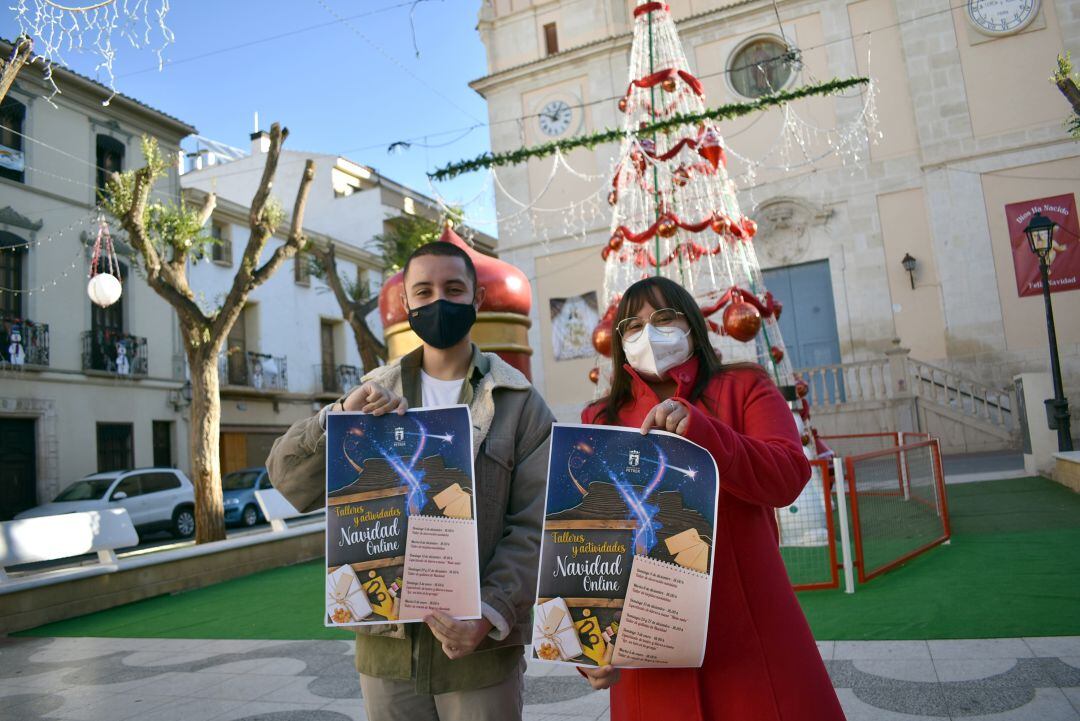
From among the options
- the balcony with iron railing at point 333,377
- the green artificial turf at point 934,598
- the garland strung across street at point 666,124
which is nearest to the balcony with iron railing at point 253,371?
the balcony with iron railing at point 333,377

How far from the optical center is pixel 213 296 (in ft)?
80.8

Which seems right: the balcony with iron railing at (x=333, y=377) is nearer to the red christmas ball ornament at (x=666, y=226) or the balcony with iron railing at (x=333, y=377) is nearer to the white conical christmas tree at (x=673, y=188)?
the white conical christmas tree at (x=673, y=188)

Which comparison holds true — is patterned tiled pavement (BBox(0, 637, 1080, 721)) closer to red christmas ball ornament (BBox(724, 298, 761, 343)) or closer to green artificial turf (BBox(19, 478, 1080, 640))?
green artificial turf (BBox(19, 478, 1080, 640))

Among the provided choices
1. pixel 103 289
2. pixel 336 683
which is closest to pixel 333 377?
pixel 103 289

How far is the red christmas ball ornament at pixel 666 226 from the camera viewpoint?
7.07m

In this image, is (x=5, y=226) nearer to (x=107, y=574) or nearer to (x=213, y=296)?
(x=213, y=296)

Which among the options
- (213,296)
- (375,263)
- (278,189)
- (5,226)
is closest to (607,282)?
(5,226)

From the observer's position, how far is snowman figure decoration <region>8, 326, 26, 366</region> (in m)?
18.3

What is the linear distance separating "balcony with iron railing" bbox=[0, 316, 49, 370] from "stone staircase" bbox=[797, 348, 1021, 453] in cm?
1896

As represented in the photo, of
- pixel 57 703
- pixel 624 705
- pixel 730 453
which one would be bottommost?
pixel 57 703

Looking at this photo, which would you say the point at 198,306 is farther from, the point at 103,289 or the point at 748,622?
the point at 748,622

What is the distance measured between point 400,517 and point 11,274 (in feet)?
Result: 71.5

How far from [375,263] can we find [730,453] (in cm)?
3081

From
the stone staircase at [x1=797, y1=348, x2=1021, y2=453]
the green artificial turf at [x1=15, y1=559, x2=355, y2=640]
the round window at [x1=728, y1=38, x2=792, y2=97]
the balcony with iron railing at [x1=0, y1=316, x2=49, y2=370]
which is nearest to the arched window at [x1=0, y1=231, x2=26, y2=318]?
the balcony with iron railing at [x1=0, y1=316, x2=49, y2=370]
